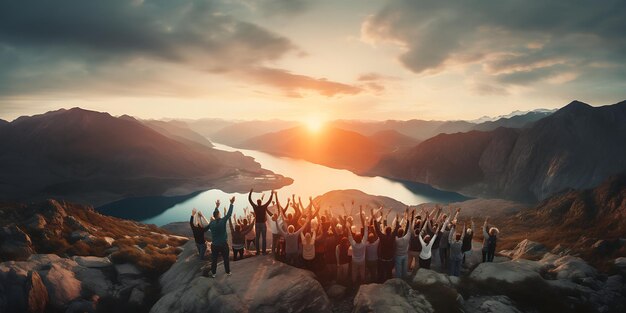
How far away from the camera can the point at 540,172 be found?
113938mm

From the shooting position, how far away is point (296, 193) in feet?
403

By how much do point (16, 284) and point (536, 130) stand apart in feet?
486

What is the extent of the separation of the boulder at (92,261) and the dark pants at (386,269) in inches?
546

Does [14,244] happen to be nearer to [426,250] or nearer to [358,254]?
[358,254]

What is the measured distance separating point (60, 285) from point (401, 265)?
14546 millimetres

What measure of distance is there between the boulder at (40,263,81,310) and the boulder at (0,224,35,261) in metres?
2.34

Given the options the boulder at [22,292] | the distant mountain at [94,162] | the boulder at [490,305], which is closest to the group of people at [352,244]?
the boulder at [490,305]

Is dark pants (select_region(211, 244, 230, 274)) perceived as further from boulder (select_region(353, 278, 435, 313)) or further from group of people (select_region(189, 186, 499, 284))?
boulder (select_region(353, 278, 435, 313))

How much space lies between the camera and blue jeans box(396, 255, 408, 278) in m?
13.2

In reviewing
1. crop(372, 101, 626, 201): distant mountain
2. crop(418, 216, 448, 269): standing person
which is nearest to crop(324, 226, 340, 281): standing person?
crop(418, 216, 448, 269): standing person

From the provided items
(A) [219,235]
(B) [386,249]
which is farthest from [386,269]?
(A) [219,235]

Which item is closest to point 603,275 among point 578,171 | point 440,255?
point 440,255

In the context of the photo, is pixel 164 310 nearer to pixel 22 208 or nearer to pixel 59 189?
pixel 22 208

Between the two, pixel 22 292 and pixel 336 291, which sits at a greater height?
pixel 22 292
